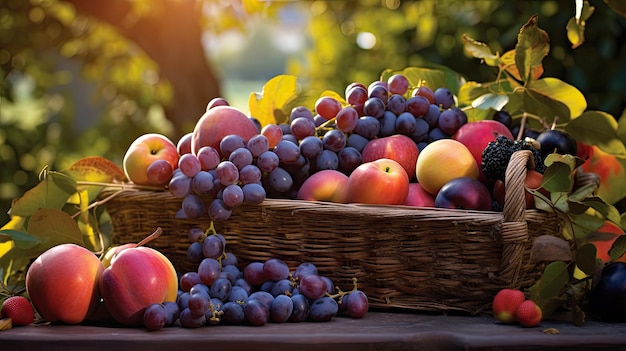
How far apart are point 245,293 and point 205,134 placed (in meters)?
0.30

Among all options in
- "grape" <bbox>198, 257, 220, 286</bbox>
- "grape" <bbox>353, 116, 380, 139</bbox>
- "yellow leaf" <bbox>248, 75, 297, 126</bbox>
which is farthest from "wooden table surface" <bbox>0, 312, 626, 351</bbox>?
"yellow leaf" <bbox>248, 75, 297, 126</bbox>

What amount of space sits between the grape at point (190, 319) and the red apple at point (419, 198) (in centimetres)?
39

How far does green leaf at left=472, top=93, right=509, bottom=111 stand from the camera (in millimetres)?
1249

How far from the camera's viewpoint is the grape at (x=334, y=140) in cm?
117

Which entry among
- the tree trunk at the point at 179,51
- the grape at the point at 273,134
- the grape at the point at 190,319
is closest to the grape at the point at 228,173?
the grape at the point at 273,134

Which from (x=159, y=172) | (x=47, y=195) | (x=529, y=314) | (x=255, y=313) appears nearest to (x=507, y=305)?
(x=529, y=314)

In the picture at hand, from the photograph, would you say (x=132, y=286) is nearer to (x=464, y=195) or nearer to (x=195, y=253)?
(x=195, y=253)

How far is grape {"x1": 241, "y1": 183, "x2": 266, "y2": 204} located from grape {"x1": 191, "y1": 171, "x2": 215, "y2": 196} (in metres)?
0.05

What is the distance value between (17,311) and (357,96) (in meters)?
0.64

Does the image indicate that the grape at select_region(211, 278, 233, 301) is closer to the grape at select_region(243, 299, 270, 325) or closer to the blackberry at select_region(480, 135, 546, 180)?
the grape at select_region(243, 299, 270, 325)

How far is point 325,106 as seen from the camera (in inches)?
48.3

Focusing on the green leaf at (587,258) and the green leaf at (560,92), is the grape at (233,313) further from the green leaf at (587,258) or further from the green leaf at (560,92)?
the green leaf at (560,92)

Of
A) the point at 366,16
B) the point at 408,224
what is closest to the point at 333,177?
the point at 408,224

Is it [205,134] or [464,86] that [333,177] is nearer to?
[205,134]
